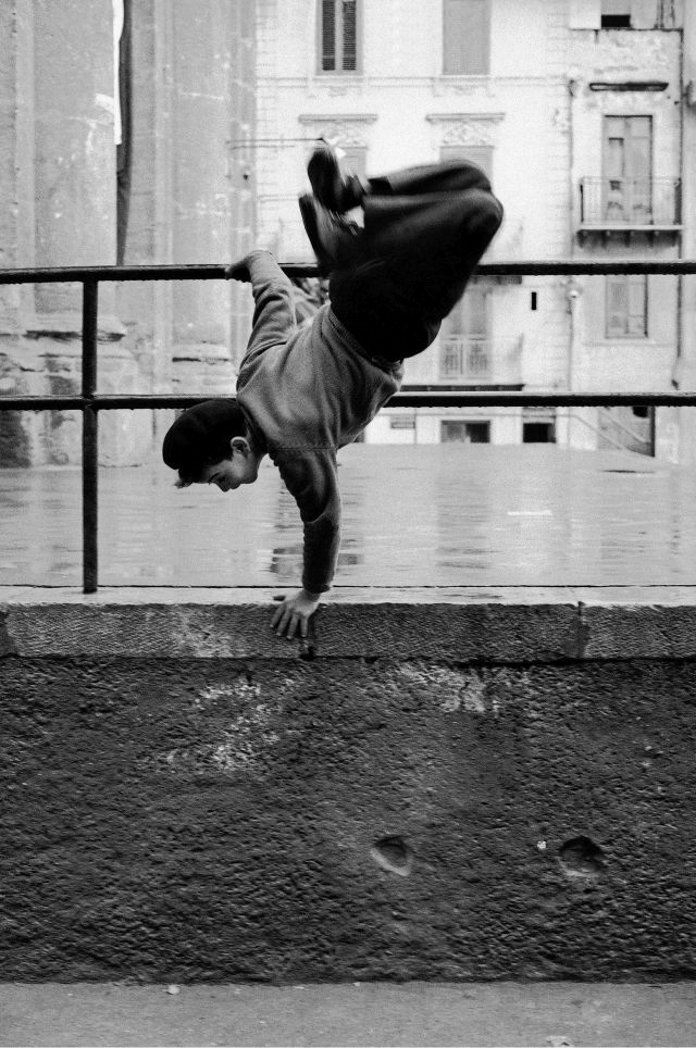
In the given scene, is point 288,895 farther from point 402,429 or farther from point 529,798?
point 402,429

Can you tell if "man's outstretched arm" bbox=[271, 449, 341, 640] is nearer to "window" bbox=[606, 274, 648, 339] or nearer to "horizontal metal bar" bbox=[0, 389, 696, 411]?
"horizontal metal bar" bbox=[0, 389, 696, 411]

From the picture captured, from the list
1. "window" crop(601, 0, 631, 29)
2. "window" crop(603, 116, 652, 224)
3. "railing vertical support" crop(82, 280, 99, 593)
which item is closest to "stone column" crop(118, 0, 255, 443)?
"railing vertical support" crop(82, 280, 99, 593)

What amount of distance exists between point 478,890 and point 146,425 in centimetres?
905

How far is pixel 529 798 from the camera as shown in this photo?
393cm

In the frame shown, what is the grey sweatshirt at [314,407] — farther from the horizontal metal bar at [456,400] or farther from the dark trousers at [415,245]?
the horizontal metal bar at [456,400]

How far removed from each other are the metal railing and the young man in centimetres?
30

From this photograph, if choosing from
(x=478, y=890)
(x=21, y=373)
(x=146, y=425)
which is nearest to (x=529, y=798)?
(x=478, y=890)

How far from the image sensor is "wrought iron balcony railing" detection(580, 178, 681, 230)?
113 ft

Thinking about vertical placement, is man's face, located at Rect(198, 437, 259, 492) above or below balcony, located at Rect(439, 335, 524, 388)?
below

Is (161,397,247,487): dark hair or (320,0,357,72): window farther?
(320,0,357,72): window

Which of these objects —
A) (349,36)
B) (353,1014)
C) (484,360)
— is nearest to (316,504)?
(353,1014)

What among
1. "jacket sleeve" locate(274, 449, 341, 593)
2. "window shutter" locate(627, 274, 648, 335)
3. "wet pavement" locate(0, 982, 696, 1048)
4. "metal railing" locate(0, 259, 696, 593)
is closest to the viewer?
"jacket sleeve" locate(274, 449, 341, 593)

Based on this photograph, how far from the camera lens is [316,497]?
11.7 ft

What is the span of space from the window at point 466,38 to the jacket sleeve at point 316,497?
32649 millimetres
